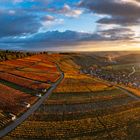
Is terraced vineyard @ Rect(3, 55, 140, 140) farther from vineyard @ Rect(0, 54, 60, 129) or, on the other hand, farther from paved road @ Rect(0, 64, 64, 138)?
vineyard @ Rect(0, 54, 60, 129)

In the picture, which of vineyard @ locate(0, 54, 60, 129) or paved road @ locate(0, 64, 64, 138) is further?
vineyard @ locate(0, 54, 60, 129)

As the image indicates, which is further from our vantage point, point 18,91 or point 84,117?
point 18,91

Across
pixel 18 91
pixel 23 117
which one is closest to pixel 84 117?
pixel 23 117

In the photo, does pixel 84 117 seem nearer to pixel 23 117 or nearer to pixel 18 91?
pixel 23 117

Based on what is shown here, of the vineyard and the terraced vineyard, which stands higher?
the vineyard

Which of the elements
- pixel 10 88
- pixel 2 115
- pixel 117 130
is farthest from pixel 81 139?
pixel 10 88

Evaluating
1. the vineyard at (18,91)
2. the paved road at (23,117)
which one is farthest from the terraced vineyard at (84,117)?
the vineyard at (18,91)

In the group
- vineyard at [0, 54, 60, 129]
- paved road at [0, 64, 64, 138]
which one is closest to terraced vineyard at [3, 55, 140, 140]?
paved road at [0, 64, 64, 138]

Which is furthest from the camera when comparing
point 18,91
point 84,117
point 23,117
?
point 18,91

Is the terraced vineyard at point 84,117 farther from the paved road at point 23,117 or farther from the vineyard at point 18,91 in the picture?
the vineyard at point 18,91
